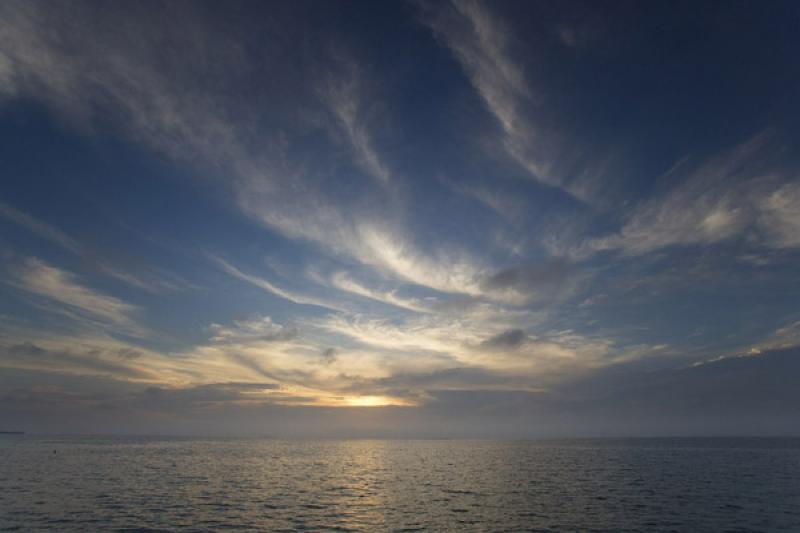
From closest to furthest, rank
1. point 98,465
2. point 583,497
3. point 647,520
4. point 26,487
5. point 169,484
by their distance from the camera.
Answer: point 647,520, point 583,497, point 26,487, point 169,484, point 98,465

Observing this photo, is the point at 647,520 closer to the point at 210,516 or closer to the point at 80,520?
the point at 210,516

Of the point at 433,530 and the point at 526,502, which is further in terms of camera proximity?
the point at 526,502

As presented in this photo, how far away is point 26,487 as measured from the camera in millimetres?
68688

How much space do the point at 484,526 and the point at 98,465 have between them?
106 meters

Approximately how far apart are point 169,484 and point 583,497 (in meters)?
67.4

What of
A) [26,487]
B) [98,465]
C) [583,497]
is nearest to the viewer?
[583,497]

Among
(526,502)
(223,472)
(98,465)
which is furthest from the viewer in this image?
(98,465)

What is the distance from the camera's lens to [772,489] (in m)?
71.2

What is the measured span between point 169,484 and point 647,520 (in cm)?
7275

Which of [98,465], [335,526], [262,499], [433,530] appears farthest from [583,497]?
[98,465]

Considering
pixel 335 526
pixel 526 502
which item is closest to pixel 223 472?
pixel 335 526

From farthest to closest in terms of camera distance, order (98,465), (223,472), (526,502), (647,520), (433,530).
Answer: (98,465) < (223,472) < (526,502) < (647,520) < (433,530)

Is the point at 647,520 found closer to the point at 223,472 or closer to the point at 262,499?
the point at 262,499

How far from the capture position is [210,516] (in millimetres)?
50594
